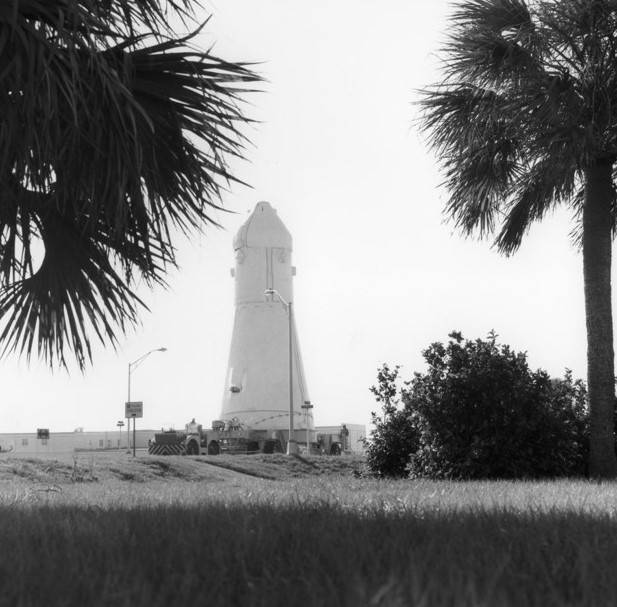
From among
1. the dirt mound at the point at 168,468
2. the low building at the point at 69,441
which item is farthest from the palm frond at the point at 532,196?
the low building at the point at 69,441

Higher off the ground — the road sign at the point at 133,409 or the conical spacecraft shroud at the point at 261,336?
the conical spacecraft shroud at the point at 261,336

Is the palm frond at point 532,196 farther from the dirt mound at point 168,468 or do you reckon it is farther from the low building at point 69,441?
the low building at point 69,441

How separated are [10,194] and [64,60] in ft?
5.12

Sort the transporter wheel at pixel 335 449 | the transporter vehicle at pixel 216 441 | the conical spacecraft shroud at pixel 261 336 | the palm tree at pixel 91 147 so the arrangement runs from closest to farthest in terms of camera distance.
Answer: the palm tree at pixel 91 147 < the transporter vehicle at pixel 216 441 < the transporter wheel at pixel 335 449 < the conical spacecraft shroud at pixel 261 336

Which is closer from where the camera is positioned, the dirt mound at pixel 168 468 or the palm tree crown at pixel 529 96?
the palm tree crown at pixel 529 96

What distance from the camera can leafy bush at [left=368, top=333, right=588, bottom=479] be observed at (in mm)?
13305

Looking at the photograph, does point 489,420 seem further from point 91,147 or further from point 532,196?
point 91,147

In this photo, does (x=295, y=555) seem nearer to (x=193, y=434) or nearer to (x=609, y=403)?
(x=609, y=403)

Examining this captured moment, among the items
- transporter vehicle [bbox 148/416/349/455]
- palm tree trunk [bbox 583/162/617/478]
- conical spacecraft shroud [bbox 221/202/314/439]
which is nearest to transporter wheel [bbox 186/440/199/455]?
transporter vehicle [bbox 148/416/349/455]

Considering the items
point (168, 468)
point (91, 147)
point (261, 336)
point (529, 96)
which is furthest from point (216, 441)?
point (91, 147)

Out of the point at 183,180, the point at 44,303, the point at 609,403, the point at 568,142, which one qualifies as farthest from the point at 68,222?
the point at 609,403

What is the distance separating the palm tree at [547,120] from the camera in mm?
12375

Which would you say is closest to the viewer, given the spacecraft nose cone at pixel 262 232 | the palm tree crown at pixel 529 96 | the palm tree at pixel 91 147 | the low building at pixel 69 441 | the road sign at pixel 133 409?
the palm tree at pixel 91 147

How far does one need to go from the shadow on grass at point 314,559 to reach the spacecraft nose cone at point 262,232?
159 feet
